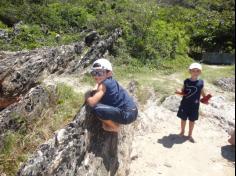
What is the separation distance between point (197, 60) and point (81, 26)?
517 cm

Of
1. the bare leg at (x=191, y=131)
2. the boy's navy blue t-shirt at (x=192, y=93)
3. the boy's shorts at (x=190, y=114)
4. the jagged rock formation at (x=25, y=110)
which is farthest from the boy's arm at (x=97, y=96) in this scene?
the bare leg at (x=191, y=131)

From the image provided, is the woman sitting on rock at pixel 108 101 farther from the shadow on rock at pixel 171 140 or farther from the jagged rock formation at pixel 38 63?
the jagged rock formation at pixel 38 63

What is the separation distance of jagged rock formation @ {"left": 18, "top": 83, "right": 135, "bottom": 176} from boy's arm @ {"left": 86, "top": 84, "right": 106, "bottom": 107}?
192 mm

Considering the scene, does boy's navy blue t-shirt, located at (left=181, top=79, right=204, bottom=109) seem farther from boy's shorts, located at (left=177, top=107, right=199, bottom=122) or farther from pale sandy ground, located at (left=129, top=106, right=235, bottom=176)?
pale sandy ground, located at (left=129, top=106, right=235, bottom=176)

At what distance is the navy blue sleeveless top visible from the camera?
5239 millimetres

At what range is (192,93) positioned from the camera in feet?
21.7

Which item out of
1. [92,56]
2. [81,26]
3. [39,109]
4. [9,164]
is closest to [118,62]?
[92,56]

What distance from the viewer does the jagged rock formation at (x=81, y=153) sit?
4.73 meters

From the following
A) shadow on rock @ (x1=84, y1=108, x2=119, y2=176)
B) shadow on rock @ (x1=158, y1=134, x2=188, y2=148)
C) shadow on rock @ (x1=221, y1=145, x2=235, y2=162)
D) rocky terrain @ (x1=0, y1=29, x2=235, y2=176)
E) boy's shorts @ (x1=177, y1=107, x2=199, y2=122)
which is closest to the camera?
rocky terrain @ (x1=0, y1=29, x2=235, y2=176)

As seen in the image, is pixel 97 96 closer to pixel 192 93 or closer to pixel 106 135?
pixel 106 135

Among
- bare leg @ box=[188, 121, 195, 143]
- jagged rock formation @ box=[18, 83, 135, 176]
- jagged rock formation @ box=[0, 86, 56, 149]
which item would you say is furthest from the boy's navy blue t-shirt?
jagged rock formation @ box=[0, 86, 56, 149]

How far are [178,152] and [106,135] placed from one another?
1.52 m

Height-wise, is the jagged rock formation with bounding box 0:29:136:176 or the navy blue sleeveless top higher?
the navy blue sleeveless top

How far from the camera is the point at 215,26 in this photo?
15.5 meters
